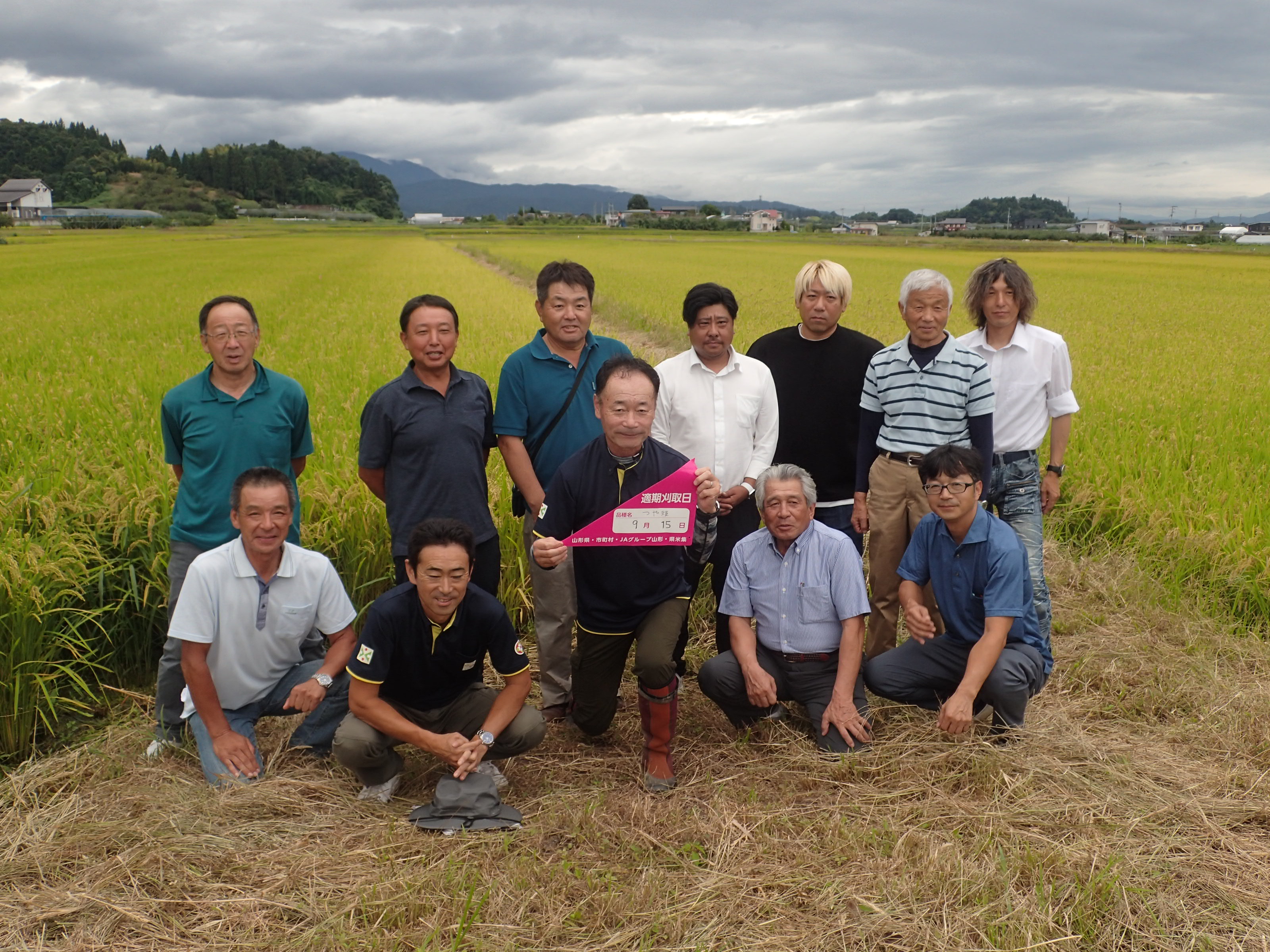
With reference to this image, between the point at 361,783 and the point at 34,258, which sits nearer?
the point at 361,783

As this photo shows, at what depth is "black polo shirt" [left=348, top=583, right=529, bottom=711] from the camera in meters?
3.23

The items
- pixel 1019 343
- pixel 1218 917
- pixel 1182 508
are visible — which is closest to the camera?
pixel 1218 917

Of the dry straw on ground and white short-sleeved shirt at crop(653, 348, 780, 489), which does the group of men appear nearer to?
white short-sleeved shirt at crop(653, 348, 780, 489)

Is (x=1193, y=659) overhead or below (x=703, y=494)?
below

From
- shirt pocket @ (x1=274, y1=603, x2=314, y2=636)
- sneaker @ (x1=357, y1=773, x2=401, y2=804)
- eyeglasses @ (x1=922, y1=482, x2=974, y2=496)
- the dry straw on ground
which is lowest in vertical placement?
sneaker @ (x1=357, y1=773, x2=401, y2=804)

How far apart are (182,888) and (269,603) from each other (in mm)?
1061

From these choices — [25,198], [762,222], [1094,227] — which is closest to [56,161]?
[25,198]

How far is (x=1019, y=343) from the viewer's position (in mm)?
4199

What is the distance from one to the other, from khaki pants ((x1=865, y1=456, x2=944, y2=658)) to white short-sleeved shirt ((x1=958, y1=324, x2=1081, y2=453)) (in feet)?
1.69

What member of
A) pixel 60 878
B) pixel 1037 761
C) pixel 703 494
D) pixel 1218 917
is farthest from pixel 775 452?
pixel 60 878

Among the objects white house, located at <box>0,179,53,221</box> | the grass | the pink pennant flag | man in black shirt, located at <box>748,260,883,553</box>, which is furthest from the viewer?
white house, located at <box>0,179,53,221</box>

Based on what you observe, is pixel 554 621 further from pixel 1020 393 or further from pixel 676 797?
pixel 1020 393

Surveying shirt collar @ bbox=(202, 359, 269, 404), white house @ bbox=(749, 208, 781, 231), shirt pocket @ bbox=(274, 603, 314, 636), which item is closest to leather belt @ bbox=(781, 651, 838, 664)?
shirt pocket @ bbox=(274, 603, 314, 636)

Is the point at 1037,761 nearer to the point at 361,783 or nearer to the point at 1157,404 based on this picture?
the point at 361,783
